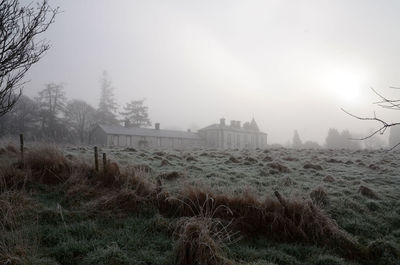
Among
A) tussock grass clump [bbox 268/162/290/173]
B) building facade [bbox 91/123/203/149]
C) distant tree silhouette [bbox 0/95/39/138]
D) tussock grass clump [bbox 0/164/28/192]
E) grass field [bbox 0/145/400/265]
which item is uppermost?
distant tree silhouette [bbox 0/95/39/138]

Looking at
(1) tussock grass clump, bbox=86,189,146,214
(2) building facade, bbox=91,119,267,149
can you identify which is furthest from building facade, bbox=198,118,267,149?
(1) tussock grass clump, bbox=86,189,146,214

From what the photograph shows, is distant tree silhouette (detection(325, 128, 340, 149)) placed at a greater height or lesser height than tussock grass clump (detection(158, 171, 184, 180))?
greater

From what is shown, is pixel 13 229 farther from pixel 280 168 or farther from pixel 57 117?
pixel 57 117

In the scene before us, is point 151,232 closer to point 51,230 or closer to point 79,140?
point 51,230

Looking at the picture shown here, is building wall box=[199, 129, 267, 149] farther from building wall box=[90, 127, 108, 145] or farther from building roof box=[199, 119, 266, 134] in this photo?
building wall box=[90, 127, 108, 145]

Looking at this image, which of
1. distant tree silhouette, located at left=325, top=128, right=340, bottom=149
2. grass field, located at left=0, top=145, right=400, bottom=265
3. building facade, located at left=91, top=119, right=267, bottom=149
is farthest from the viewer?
distant tree silhouette, located at left=325, top=128, right=340, bottom=149

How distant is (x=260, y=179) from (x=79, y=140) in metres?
45.2

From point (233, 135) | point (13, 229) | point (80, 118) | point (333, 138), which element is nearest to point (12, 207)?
point (13, 229)

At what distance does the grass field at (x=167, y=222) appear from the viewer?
3.67 metres

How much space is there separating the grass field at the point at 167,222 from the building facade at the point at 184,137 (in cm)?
3593

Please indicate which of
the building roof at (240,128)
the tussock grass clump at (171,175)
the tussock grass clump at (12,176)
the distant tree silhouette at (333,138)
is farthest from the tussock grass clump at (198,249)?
the distant tree silhouette at (333,138)

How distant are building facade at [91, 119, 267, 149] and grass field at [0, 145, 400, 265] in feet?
118

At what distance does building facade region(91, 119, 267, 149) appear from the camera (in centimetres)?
4859

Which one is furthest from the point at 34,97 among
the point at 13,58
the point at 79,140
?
the point at 13,58
